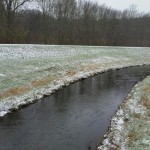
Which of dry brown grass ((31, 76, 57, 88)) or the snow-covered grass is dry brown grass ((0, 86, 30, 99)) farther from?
the snow-covered grass

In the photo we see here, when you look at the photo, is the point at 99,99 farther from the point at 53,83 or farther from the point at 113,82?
the point at 113,82

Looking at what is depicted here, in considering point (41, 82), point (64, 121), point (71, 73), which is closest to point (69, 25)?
point (71, 73)

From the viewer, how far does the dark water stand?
1207 cm

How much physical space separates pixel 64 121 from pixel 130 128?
11.8 ft

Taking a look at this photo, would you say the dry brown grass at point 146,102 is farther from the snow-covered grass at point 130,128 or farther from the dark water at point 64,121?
the dark water at point 64,121

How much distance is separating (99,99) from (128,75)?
1240 centimetres

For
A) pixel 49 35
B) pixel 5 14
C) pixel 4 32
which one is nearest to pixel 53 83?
pixel 4 32

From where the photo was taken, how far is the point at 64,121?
14.9 metres

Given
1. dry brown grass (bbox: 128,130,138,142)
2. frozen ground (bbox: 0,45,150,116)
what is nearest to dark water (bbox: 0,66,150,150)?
frozen ground (bbox: 0,45,150,116)

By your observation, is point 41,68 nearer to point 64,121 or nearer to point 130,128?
point 64,121

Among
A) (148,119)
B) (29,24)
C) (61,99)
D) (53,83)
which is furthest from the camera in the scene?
(29,24)

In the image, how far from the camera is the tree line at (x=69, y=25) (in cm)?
5225

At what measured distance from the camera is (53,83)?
74.5ft

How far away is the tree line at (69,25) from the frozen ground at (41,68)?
13823mm
